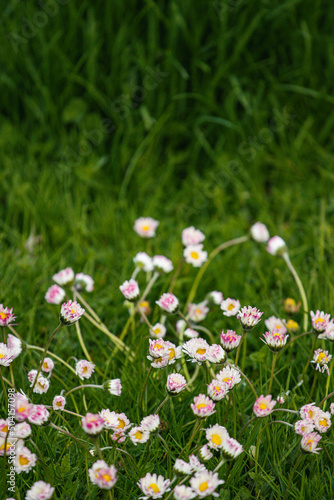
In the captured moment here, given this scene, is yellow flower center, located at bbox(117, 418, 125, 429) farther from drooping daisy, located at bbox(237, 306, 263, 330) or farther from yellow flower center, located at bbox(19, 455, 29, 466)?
drooping daisy, located at bbox(237, 306, 263, 330)

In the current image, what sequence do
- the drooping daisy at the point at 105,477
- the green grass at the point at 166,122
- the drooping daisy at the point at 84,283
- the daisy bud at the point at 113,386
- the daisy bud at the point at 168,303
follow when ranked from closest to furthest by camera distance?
the drooping daisy at the point at 105,477
the daisy bud at the point at 113,386
the daisy bud at the point at 168,303
the drooping daisy at the point at 84,283
the green grass at the point at 166,122

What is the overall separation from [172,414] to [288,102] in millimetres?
1804

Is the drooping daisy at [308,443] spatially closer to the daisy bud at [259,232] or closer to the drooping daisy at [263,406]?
the drooping daisy at [263,406]

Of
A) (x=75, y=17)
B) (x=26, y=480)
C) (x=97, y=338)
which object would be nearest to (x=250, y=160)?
(x=75, y=17)

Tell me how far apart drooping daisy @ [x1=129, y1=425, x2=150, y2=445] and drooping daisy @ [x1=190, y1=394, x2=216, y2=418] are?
119 millimetres

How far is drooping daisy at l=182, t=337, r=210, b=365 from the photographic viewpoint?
1.08 metres

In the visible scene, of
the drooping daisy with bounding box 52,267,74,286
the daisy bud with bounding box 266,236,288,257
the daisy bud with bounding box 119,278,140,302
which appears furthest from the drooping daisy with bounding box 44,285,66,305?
the daisy bud with bounding box 266,236,288,257

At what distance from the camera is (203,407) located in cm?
98

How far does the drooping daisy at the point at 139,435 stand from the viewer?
41.2 inches

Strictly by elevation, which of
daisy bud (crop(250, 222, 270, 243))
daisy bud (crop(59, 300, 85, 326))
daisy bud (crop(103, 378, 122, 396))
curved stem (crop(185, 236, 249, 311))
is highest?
daisy bud (crop(59, 300, 85, 326))

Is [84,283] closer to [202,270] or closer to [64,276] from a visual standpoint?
[64,276]

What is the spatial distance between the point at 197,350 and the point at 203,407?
0.16m

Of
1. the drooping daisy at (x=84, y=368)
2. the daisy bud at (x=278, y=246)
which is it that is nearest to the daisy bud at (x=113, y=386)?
the drooping daisy at (x=84, y=368)

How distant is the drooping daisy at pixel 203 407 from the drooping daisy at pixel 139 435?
0.39 feet
